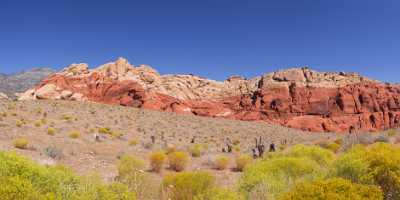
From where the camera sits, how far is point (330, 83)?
77.1 meters

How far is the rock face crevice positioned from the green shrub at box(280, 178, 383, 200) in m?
56.6

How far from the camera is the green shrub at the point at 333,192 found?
718 cm

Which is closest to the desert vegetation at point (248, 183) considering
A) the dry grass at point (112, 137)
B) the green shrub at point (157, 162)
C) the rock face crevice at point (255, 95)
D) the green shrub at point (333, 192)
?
the green shrub at point (333, 192)

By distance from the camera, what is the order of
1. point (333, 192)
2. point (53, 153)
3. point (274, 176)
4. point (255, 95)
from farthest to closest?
1. point (255, 95)
2. point (53, 153)
3. point (274, 176)
4. point (333, 192)

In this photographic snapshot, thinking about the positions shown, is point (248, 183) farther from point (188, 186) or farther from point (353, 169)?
point (353, 169)

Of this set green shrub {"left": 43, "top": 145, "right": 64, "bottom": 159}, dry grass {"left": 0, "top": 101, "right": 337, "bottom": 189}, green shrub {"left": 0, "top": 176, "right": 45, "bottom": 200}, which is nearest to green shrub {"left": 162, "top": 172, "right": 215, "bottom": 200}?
dry grass {"left": 0, "top": 101, "right": 337, "bottom": 189}

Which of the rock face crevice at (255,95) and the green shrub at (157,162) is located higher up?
the rock face crevice at (255,95)

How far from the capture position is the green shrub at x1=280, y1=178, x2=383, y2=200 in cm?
718

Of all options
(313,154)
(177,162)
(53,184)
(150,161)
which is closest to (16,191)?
(53,184)

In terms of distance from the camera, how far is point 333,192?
24.1 ft

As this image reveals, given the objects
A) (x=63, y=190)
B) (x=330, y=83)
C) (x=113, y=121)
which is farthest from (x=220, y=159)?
(x=330, y=83)

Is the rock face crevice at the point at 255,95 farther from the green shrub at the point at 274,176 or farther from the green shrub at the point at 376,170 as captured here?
the green shrub at the point at 376,170

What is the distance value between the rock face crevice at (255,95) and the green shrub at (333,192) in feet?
186

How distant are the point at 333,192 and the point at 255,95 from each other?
69557 mm
